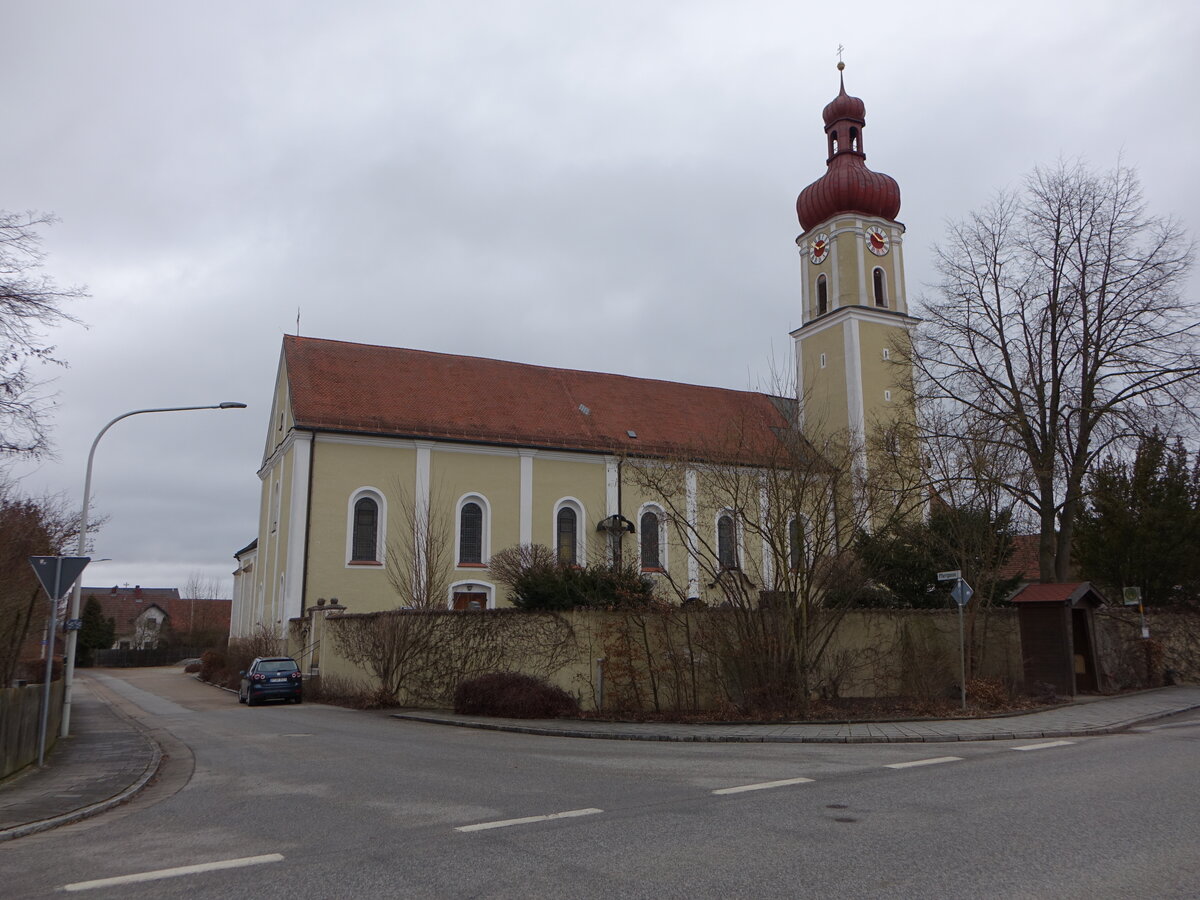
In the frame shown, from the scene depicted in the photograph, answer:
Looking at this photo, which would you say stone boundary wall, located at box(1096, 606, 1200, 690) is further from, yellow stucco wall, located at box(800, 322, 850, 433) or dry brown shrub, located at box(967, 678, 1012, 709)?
yellow stucco wall, located at box(800, 322, 850, 433)

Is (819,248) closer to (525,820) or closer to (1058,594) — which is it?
(1058,594)

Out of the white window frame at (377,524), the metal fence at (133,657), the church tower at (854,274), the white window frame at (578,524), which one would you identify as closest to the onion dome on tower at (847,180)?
the church tower at (854,274)

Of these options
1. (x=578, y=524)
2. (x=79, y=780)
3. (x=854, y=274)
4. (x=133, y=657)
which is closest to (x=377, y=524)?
(x=578, y=524)

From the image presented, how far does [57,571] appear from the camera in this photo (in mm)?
12258

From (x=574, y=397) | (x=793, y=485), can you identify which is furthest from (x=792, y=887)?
(x=574, y=397)

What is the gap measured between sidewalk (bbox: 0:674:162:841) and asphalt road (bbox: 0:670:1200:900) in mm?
327

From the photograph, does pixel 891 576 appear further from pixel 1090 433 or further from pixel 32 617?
pixel 32 617

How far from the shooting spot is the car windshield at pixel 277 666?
85.9 ft

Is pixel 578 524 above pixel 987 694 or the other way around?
above

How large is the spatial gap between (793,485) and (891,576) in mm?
6379

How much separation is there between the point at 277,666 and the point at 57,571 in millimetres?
14933

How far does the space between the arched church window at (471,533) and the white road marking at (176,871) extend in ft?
85.6

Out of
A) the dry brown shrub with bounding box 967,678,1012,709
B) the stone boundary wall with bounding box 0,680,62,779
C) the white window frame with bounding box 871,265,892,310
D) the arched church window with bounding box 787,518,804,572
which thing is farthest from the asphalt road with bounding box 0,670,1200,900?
the white window frame with bounding box 871,265,892,310

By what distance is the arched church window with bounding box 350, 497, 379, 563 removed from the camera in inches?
1251
